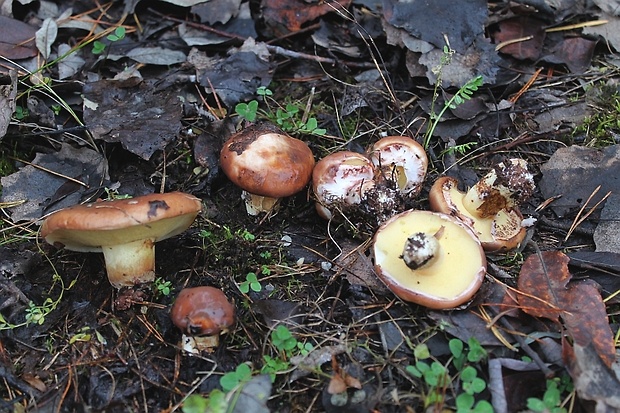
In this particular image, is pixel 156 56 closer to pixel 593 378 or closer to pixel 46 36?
pixel 46 36

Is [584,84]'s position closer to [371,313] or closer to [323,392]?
[371,313]

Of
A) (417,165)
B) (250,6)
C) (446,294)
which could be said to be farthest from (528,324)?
(250,6)

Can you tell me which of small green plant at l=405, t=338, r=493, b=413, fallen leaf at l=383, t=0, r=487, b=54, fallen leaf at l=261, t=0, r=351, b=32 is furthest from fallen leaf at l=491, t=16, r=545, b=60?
small green plant at l=405, t=338, r=493, b=413

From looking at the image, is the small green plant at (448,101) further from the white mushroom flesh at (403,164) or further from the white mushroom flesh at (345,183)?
the white mushroom flesh at (345,183)

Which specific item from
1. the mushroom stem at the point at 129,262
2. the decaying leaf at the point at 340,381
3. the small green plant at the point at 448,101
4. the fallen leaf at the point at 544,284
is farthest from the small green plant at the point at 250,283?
the small green plant at the point at 448,101

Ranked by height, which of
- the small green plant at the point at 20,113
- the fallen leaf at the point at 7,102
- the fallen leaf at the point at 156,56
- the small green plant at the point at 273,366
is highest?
the fallen leaf at the point at 7,102
